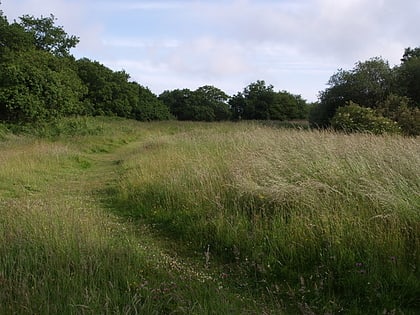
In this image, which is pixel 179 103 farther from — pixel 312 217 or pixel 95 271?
pixel 95 271

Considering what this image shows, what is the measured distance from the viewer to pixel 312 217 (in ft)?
15.0

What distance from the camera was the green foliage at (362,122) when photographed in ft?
43.2

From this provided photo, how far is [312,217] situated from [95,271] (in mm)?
2582

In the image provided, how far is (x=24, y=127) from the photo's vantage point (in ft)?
61.6

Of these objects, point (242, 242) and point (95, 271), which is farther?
point (242, 242)

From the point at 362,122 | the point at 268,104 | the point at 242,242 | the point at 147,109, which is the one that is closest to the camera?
the point at 242,242

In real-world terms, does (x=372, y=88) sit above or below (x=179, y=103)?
below

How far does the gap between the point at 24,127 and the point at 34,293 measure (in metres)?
17.6

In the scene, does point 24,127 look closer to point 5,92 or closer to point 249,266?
point 5,92

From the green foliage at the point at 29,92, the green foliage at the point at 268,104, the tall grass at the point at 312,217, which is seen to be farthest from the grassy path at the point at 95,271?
the green foliage at the point at 268,104

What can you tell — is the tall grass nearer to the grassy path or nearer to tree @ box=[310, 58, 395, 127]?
the grassy path

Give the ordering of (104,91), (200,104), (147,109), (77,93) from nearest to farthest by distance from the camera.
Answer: (77,93), (104,91), (147,109), (200,104)

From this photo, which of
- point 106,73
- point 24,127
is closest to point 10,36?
point 24,127

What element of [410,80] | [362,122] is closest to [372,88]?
[410,80]
